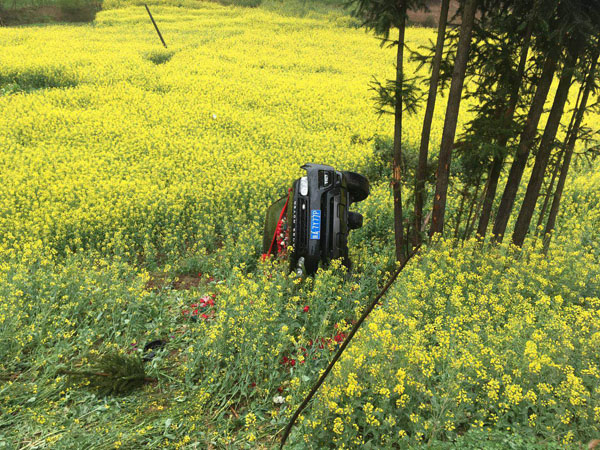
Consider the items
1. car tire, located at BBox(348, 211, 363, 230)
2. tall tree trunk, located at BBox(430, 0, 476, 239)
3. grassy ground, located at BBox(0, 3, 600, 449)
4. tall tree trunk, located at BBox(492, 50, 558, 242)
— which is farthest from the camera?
car tire, located at BBox(348, 211, 363, 230)

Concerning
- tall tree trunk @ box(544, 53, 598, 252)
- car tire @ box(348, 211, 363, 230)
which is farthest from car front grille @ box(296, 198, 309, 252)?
tall tree trunk @ box(544, 53, 598, 252)

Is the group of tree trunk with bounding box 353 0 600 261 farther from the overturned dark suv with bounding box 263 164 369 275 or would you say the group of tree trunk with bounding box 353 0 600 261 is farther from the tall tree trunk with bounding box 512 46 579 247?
the overturned dark suv with bounding box 263 164 369 275

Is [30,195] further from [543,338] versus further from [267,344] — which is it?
[543,338]

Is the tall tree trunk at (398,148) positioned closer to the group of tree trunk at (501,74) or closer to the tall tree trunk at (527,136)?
the group of tree trunk at (501,74)

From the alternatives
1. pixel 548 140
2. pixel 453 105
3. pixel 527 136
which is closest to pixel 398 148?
pixel 453 105

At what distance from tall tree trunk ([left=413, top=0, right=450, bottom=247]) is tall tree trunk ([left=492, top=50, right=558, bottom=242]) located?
1.25 m

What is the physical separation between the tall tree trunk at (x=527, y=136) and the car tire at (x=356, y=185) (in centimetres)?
215

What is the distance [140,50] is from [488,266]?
24478 mm

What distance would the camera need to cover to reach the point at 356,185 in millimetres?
6270

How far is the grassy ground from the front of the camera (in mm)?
3418

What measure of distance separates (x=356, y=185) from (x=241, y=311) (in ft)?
9.05

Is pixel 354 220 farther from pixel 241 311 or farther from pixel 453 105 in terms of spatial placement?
pixel 241 311

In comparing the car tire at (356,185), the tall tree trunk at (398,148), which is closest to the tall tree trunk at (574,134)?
the tall tree trunk at (398,148)

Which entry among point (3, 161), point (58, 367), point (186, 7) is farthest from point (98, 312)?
point (186, 7)
